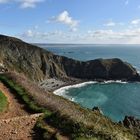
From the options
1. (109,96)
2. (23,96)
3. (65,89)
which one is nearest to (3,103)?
(23,96)

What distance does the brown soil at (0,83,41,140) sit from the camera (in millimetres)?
17375

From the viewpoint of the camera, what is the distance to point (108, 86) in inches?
5832

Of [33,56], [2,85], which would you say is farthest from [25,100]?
[33,56]

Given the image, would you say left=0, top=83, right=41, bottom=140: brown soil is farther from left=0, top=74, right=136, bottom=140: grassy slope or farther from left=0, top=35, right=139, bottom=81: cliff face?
left=0, top=35, right=139, bottom=81: cliff face

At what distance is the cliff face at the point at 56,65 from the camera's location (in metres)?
164

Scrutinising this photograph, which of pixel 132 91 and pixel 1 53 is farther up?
pixel 1 53

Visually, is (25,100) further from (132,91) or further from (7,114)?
(132,91)

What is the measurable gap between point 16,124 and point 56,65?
516 feet

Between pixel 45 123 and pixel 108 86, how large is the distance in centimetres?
12979

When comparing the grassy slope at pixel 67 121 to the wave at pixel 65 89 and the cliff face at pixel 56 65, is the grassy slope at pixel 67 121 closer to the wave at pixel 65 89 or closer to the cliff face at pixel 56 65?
the wave at pixel 65 89

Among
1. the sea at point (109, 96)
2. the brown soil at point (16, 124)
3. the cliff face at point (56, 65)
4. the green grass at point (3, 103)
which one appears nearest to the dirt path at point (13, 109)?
the brown soil at point (16, 124)

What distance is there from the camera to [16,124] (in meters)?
19.4

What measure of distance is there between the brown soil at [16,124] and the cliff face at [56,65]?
5288 inches

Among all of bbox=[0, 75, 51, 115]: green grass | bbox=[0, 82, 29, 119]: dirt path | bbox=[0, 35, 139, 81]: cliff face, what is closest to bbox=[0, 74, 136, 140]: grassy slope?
bbox=[0, 75, 51, 115]: green grass
